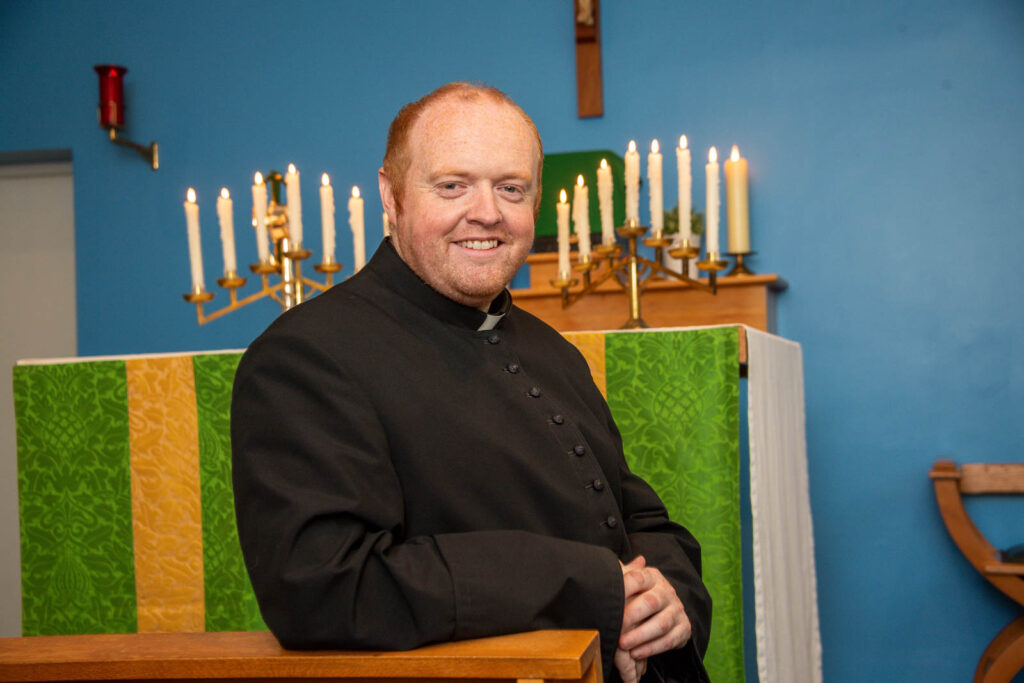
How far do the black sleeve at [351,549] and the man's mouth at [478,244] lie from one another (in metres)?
0.26

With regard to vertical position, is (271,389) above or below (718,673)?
above

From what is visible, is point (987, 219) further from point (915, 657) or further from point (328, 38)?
point (328, 38)

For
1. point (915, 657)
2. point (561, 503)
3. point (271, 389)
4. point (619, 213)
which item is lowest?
point (915, 657)

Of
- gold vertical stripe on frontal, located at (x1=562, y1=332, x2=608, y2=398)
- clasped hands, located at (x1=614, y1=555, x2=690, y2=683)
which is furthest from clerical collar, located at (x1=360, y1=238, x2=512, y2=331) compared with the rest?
gold vertical stripe on frontal, located at (x1=562, y1=332, x2=608, y2=398)

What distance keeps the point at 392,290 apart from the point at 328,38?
2.79 metres

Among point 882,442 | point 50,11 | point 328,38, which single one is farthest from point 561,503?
point 50,11

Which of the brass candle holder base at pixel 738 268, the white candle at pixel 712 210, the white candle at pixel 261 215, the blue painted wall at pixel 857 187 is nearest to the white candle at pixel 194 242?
the white candle at pixel 261 215

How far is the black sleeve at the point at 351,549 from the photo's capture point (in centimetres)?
115

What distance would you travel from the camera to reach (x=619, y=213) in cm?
334

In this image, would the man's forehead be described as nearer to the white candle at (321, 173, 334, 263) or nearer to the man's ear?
the man's ear

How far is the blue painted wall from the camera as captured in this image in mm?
3436

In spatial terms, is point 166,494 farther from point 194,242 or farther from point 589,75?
point 589,75

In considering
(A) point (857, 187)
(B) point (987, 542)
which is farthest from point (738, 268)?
(B) point (987, 542)

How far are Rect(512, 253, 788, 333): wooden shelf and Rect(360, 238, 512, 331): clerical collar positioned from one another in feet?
5.30
